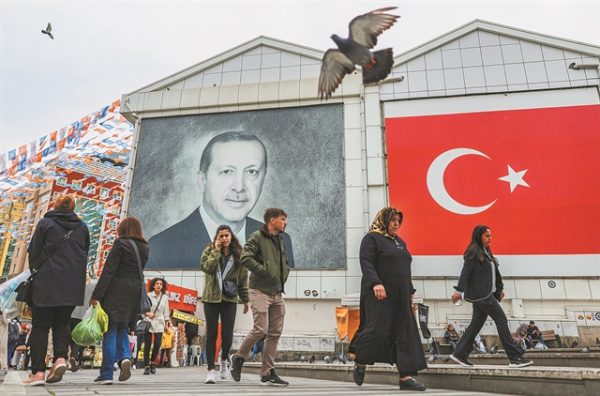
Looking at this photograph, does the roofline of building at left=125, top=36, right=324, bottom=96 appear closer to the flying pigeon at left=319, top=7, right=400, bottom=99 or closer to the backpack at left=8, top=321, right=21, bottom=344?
the backpack at left=8, top=321, right=21, bottom=344

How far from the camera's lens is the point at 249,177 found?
60.0 feet

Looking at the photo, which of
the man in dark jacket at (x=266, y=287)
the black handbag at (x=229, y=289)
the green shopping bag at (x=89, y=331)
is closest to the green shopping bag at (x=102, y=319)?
the green shopping bag at (x=89, y=331)

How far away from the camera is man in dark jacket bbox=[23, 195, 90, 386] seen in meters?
3.98

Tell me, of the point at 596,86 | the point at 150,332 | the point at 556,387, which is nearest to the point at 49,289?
the point at 150,332

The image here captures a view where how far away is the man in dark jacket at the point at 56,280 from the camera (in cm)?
398

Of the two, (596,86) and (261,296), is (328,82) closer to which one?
(261,296)

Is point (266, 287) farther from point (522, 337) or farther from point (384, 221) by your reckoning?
point (522, 337)

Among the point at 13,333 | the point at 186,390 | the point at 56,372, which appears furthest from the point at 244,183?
the point at 186,390

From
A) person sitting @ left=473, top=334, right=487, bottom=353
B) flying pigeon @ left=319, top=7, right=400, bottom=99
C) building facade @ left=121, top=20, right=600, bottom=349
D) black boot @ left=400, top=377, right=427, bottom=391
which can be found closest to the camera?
black boot @ left=400, top=377, right=427, bottom=391

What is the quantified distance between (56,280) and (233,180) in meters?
14.4

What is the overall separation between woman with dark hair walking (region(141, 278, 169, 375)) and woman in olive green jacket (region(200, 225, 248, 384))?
8.31ft

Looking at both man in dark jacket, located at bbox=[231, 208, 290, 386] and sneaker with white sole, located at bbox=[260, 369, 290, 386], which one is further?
man in dark jacket, located at bbox=[231, 208, 290, 386]

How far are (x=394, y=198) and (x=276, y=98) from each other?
7.01m

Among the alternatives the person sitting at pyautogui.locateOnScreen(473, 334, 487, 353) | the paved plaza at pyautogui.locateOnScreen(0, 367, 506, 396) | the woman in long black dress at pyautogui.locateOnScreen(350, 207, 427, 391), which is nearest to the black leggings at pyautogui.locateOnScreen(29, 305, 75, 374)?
the paved plaza at pyautogui.locateOnScreen(0, 367, 506, 396)
